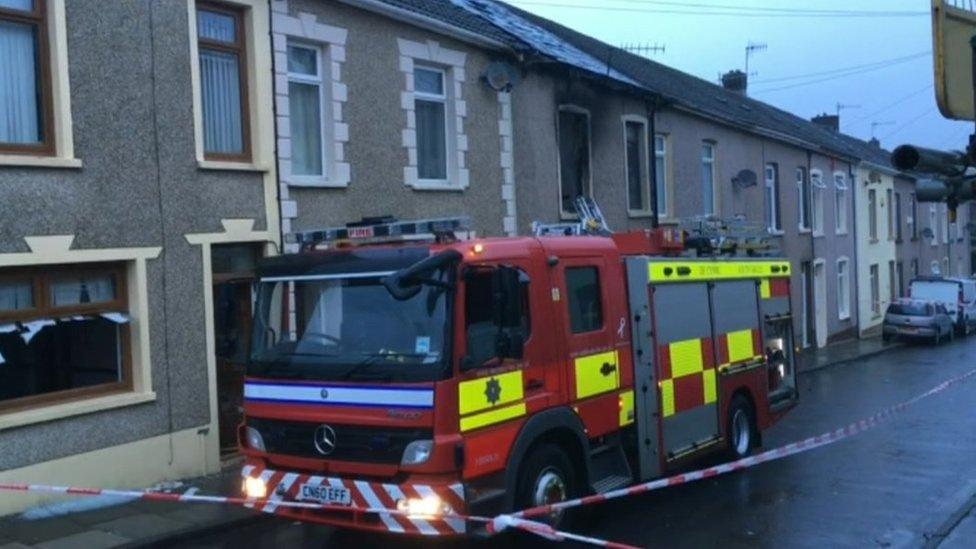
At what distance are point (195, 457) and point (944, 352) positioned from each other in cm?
2670

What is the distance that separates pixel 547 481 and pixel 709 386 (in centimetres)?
341

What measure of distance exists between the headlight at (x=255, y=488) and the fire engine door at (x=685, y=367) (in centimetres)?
390

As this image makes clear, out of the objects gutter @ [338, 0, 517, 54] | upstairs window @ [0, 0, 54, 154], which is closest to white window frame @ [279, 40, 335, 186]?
gutter @ [338, 0, 517, 54]

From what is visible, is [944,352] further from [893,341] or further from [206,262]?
[206,262]

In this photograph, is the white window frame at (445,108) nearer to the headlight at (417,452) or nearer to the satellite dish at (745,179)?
the headlight at (417,452)

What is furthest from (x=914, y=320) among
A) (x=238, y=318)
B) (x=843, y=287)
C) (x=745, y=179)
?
(x=238, y=318)

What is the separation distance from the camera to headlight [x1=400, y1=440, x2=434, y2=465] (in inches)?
266

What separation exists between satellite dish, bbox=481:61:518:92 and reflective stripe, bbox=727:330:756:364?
6.13 meters

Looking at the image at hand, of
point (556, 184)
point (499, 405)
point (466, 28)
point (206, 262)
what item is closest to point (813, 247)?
point (556, 184)

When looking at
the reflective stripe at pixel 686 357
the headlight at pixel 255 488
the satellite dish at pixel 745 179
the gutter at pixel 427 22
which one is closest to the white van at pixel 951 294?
the satellite dish at pixel 745 179

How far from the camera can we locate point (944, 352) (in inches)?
1214

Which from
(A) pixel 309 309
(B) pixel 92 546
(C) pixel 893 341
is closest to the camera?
(A) pixel 309 309

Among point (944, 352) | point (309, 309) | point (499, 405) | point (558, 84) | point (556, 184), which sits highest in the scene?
point (558, 84)

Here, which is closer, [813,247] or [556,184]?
[556,184]
